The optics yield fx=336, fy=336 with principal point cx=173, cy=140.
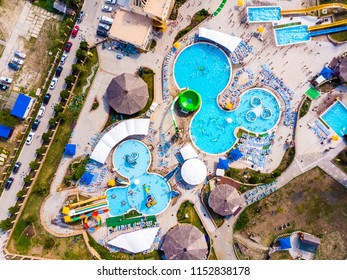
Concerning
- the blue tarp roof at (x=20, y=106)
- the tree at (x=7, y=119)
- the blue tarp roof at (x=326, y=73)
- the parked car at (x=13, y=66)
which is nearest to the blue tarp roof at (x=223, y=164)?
the blue tarp roof at (x=326, y=73)

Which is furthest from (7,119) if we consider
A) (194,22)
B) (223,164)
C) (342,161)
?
(342,161)

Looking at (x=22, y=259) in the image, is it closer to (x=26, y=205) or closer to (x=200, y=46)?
(x=26, y=205)

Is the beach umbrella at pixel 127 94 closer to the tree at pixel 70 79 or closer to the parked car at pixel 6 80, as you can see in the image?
the tree at pixel 70 79

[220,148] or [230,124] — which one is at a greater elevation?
[230,124]

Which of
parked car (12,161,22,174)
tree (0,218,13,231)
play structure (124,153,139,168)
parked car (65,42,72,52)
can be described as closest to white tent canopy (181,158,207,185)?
play structure (124,153,139,168)

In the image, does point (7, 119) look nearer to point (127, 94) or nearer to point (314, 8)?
point (127, 94)
